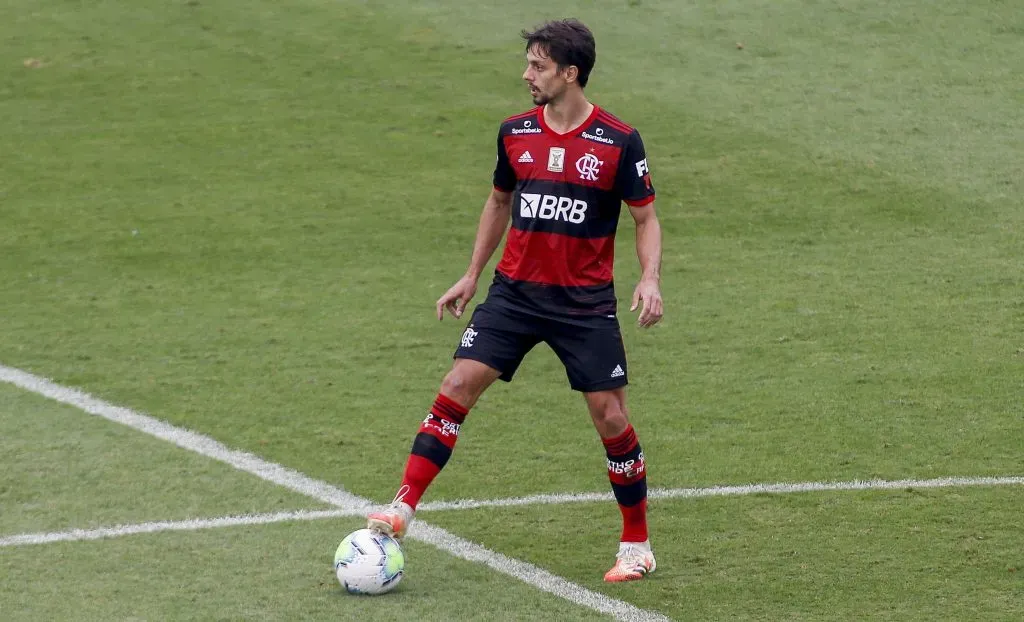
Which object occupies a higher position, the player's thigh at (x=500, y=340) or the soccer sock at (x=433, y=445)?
the player's thigh at (x=500, y=340)

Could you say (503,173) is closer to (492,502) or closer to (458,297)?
(458,297)

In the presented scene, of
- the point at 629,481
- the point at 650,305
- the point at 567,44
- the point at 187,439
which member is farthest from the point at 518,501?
the point at 567,44

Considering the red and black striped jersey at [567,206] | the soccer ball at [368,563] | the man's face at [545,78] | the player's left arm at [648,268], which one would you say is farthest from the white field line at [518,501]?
the man's face at [545,78]

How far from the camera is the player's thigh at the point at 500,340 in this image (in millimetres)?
5648

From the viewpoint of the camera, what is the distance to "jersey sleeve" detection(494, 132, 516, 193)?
577 centimetres

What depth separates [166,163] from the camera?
42.5ft

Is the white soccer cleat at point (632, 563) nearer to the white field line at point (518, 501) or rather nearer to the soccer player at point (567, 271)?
the soccer player at point (567, 271)

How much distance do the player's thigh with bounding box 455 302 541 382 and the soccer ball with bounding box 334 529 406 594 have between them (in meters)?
0.75

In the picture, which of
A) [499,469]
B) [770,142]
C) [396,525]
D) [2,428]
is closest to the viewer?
[396,525]

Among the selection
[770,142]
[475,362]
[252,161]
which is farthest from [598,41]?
[475,362]

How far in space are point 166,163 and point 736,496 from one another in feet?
25.8

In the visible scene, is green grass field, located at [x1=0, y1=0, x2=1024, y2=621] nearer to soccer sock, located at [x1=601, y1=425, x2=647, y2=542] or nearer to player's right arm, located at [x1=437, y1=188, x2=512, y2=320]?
soccer sock, located at [x1=601, y1=425, x2=647, y2=542]

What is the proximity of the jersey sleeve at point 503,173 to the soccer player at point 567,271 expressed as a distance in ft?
0.05

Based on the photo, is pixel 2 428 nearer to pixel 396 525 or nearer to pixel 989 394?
pixel 396 525
